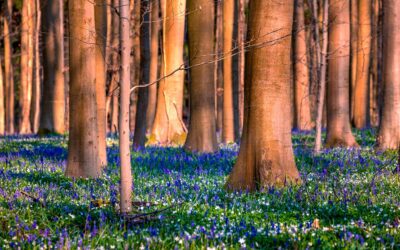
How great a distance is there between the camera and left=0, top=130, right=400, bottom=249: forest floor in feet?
19.3

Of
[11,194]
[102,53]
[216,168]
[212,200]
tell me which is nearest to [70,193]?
[11,194]

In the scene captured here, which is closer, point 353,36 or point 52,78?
point 52,78

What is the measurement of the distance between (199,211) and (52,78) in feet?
53.6

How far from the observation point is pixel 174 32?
699 inches

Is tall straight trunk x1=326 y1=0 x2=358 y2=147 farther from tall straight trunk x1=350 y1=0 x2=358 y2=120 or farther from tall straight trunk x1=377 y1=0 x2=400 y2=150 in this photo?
tall straight trunk x1=350 y1=0 x2=358 y2=120

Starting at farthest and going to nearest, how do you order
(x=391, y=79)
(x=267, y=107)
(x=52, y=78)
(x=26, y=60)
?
1. (x=26, y=60)
2. (x=52, y=78)
3. (x=391, y=79)
4. (x=267, y=107)

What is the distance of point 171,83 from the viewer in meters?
17.4

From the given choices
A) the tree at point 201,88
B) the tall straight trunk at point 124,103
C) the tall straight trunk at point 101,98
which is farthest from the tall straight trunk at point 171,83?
the tall straight trunk at point 124,103

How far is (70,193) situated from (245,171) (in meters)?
2.59

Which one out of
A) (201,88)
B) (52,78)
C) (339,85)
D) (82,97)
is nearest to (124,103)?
(82,97)

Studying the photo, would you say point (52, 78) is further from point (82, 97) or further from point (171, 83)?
point (82, 97)

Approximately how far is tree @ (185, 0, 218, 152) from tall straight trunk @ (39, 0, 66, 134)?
8.54 metres

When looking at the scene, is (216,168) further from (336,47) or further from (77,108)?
(336,47)

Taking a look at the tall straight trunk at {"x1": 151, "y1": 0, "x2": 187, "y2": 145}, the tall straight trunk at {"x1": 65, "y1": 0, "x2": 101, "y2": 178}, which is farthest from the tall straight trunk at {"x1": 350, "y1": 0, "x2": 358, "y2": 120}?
the tall straight trunk at {"x1": 65, "y1": 0, "x2": 101, "y2": 178}
